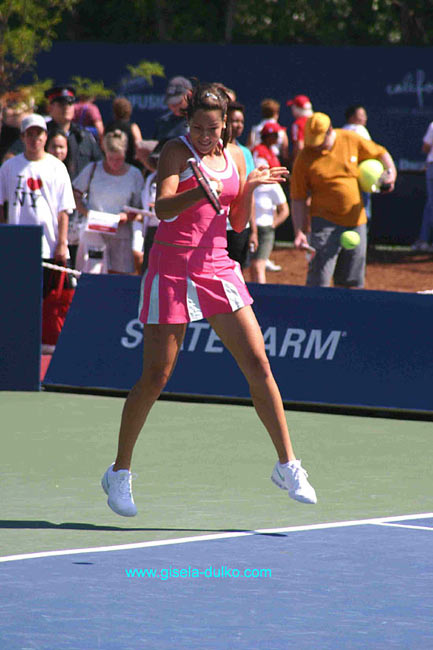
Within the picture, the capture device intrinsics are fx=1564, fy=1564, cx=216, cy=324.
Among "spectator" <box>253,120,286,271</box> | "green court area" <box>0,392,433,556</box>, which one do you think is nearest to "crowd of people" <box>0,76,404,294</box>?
"green court area" <box>0,392,433,556</box>

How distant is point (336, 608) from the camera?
5672mm

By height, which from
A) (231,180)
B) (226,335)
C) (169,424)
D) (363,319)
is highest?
(231,180)

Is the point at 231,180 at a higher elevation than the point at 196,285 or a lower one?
higher

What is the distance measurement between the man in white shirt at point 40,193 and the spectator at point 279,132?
6392 mm

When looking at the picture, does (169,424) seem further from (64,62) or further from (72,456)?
(64,62)

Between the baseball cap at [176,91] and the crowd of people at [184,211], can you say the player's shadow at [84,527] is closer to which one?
the crowd of people at [184,211]

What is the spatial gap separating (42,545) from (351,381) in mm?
4513

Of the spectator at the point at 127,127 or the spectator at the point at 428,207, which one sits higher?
the spectator at the point at 127,127

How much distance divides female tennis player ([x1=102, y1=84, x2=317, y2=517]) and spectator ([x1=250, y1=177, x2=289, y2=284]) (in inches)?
309

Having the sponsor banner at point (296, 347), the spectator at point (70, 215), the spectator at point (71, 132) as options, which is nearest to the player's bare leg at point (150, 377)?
the sponsor banner at point (296, 347)

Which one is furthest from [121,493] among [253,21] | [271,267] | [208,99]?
[253,21]

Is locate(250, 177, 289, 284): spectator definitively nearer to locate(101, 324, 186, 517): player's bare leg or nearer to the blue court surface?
locate(101, 324, 186, 517): player's bare leg

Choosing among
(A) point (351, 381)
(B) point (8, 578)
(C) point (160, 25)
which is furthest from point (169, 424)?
(C) point (160, 25)

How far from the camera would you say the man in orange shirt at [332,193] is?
1302 cm
